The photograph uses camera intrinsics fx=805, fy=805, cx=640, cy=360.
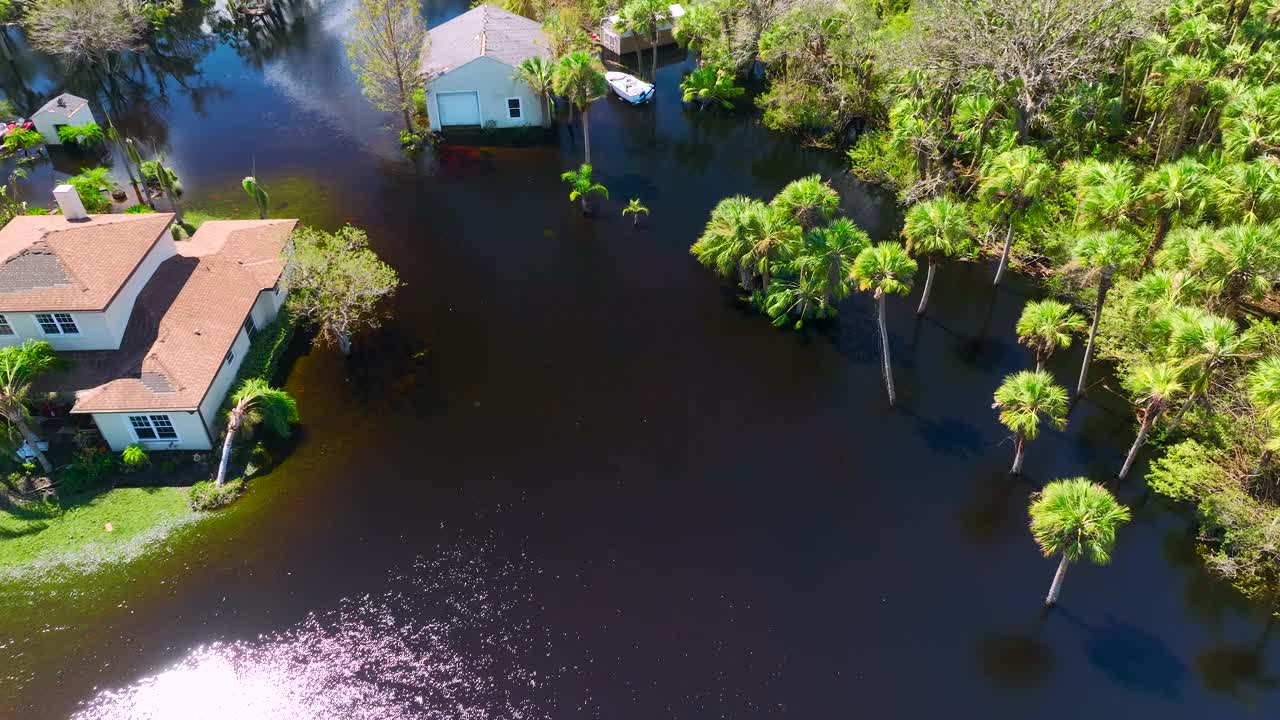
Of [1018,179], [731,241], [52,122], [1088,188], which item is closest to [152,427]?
[731,241]

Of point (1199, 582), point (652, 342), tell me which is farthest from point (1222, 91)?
point (652, 342)

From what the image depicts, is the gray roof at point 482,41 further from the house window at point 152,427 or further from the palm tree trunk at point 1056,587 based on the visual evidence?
the palm tree trunk at point 1056,587

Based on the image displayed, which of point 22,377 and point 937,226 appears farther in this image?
point 937,226

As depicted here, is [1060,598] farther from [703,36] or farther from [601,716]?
[703,36]

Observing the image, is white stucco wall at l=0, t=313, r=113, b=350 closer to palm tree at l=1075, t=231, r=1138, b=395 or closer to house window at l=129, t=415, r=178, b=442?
house window at l=129, t=415, r=178, b=442

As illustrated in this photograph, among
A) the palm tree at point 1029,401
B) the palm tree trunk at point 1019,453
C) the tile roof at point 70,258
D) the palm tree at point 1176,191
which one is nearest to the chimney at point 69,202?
the tile roof at point 70,258

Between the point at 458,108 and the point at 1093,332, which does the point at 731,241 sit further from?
the point at 458,108

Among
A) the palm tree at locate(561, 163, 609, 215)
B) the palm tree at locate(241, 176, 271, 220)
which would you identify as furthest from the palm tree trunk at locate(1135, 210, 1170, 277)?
the palm tree at locate(241, 176, 271, 220)
